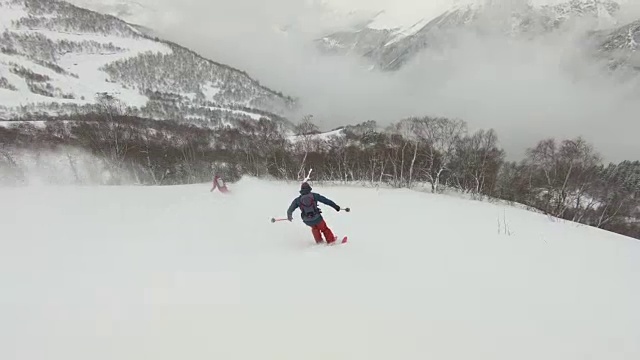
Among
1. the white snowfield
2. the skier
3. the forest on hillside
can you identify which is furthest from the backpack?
the forest on hillside

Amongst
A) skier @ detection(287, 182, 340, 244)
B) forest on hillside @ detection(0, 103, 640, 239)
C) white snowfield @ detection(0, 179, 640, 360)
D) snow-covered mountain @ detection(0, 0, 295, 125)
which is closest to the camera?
white snowfield @ detection(0, 179, 640, 360)

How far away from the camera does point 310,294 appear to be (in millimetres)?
4918

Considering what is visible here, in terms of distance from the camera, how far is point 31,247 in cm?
782

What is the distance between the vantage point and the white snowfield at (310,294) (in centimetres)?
383

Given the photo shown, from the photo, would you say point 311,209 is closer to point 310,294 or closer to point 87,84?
point 310,294

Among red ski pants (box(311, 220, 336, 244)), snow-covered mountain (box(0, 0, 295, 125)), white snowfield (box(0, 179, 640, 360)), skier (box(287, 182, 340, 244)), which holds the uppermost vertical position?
snow-covered mountain (box(0, 0, 295, 125))

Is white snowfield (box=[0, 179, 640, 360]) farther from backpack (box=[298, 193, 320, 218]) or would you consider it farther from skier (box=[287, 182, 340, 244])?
backpack (box=[298, 193, 320, 218])

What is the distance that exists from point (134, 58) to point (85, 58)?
25237 mm

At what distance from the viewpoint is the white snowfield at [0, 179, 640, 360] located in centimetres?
383

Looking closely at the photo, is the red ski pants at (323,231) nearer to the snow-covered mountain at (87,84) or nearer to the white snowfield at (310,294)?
the white snowfield at (310,294)

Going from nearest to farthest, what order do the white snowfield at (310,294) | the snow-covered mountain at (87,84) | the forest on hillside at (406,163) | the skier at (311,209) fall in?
1. the white snowfield at (310,294)
2. the skier at (311,209)
3. the forest on hillside at (406,163)
4. the snow-covered mountain at (87,84)

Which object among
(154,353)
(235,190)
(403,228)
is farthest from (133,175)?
(154,353)

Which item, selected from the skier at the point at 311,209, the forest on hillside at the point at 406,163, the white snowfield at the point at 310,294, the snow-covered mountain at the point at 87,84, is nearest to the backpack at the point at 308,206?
the skier at the point at 311,209

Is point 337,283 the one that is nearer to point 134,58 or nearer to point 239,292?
point 239,292
